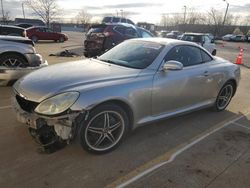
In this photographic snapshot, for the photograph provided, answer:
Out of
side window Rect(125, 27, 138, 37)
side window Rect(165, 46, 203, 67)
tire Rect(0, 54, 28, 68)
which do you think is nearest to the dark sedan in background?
side window Rect(125, 27, 138, 37)

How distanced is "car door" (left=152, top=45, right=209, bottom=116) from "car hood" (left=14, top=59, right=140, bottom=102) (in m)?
0.49

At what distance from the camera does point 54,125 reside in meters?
3.16

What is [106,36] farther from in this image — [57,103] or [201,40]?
[57,103]

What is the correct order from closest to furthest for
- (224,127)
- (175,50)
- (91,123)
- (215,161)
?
(91,123), (215,161), (175,50), (224,127)

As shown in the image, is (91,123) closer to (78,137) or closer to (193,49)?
(78,137)

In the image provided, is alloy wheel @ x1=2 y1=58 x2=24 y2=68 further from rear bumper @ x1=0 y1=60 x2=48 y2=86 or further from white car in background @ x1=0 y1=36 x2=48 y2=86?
rear bumper @ x1=0 y1=60 x2=48 y2=86

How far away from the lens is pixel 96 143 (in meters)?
3.53

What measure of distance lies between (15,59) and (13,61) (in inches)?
2.9

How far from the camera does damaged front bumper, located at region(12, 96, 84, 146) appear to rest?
312 centimetres

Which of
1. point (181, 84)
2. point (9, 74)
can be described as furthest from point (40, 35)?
point (181, 84)

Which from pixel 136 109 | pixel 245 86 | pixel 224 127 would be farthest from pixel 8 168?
pixel 245 86

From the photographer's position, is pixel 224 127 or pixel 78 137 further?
pixel 224 127

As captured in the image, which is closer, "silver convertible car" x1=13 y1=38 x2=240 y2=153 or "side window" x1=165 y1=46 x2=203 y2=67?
"silver convertible car" x1=13 y1=38 x2=240 y2=153

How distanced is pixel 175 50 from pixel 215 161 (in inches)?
76.3
